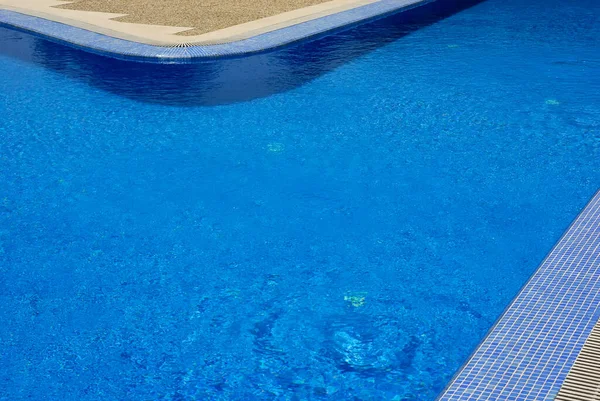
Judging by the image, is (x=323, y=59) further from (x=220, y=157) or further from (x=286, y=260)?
(x=286, y=260)

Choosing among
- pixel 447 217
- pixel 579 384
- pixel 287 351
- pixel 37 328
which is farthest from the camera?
pixel 447 217

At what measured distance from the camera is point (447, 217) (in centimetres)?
566

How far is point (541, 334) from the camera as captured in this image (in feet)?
13.0

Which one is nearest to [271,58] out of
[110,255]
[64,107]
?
[64,107]

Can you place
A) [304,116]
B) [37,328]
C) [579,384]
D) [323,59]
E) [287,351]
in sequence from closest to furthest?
[579,384]
[287,351]
[37,328]
[304,116]
[323,59]

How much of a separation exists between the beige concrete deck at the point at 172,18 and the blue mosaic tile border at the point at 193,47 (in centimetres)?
16

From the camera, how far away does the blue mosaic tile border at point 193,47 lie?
29.7 feet

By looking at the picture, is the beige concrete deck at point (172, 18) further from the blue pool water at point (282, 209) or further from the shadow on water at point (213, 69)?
the blue pool water at point (282, 209)

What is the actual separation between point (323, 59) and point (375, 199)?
3.57 meters

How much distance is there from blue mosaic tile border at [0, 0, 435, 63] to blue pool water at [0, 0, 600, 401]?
0.19m

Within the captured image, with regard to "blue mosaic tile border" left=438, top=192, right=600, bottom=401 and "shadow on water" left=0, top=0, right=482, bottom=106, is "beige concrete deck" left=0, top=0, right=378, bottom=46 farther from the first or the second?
"blue mosaic tile border" left=438, top=192, right=600, bottom=401

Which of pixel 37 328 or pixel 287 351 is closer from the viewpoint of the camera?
pixel 287 351

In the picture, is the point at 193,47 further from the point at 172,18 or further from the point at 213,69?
the point at 172,18

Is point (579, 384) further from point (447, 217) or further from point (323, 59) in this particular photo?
point (323, 59)
